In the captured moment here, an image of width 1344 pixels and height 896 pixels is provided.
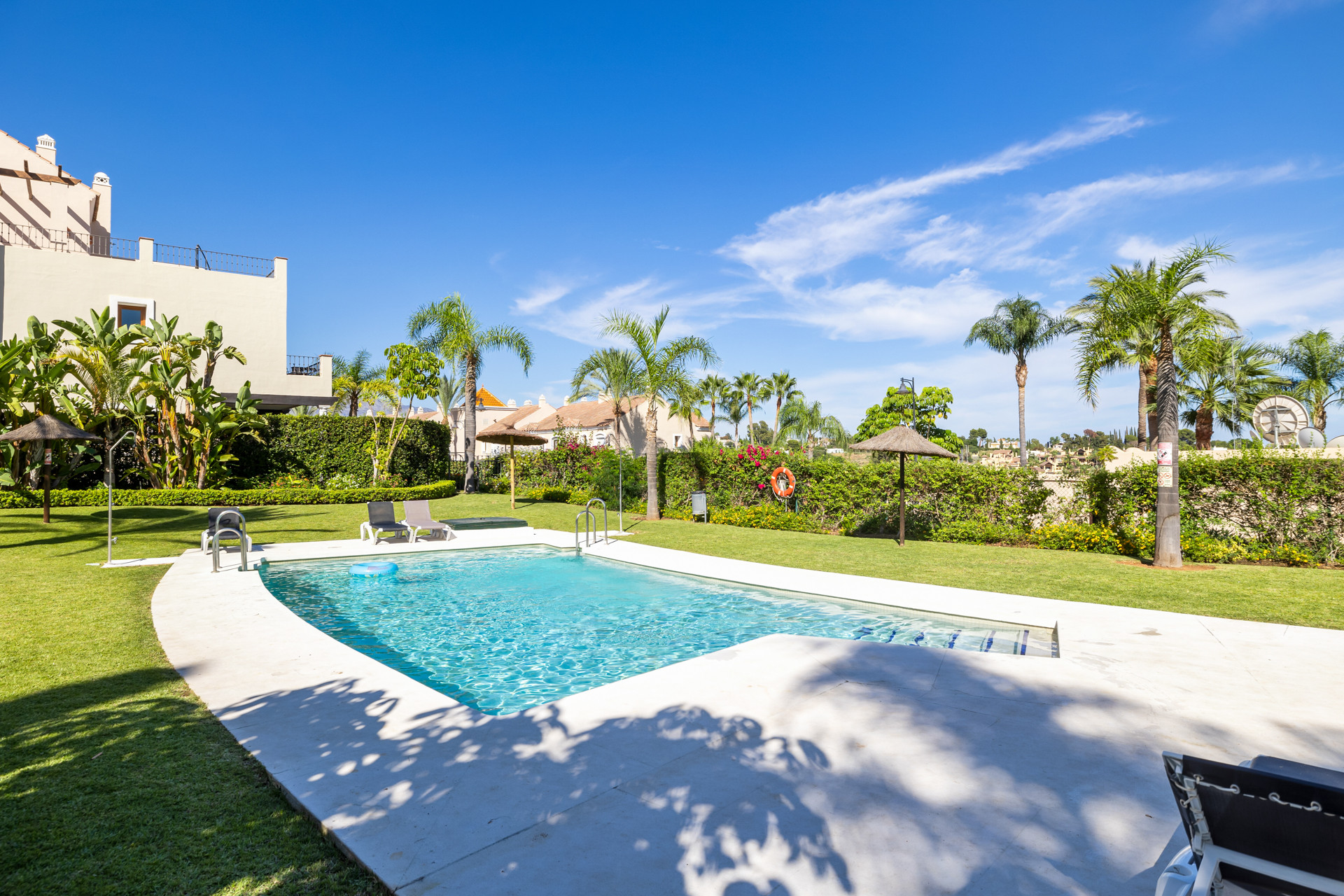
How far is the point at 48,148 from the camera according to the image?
28047 mm

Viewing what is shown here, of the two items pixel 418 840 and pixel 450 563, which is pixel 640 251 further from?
pixel 418 840

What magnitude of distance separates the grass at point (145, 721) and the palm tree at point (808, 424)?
42.8m

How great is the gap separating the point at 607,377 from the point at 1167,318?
1769 centimetres

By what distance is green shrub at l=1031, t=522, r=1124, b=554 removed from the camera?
42.8ft

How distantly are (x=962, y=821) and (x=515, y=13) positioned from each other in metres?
18.9

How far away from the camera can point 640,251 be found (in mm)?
26062

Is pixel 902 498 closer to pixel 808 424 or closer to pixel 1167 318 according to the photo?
pixel 1167 318

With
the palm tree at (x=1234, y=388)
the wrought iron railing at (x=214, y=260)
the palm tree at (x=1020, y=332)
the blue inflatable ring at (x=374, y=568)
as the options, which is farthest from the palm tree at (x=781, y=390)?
the blue inflatable ring at (x=374, y=568)

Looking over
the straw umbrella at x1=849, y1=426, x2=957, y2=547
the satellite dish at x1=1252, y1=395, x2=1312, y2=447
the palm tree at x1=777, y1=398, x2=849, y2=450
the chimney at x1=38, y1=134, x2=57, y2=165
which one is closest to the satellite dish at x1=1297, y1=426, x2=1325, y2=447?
the satellite dish at x1=1252, y1=395, x2=1312, y2=447

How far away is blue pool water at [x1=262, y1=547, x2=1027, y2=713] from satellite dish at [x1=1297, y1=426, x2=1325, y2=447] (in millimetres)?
13204

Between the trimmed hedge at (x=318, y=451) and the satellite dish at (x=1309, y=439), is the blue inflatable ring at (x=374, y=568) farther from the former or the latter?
the satellite dish at (x=1309, y=439)

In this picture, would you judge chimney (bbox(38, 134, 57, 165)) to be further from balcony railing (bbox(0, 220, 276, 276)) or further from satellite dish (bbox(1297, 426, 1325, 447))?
satellite dish (bbox(1297, 426, 1325, 447))

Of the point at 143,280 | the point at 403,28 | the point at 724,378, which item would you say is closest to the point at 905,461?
the point at 403,28

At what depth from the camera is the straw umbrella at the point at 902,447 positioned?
1409 cm
